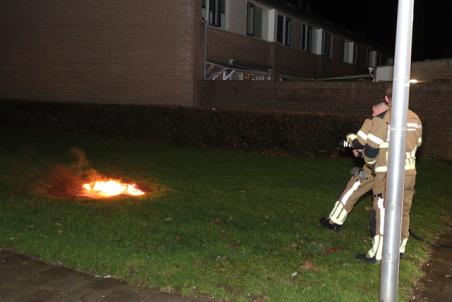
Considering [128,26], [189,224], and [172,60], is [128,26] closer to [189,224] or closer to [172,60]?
[172,60]

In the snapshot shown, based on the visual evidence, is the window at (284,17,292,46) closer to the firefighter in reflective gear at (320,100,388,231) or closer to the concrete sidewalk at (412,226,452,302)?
the firefighter in reflective gear at (320,100,388,231)

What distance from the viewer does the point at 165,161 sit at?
12539mm

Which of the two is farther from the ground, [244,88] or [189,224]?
[244,88]

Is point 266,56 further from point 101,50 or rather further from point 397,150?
point 397,150

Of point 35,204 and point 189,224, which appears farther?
point 35,204

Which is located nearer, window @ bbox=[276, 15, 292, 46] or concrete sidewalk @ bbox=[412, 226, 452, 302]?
concrete sidewalk @ bbox=[412, 226, 452, 302]

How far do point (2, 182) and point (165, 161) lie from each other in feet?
13.4

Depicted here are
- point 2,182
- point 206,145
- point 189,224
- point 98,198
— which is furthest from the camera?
point 206,145

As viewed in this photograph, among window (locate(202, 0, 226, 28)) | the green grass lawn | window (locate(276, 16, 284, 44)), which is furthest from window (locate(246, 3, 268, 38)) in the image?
the green grass lawn

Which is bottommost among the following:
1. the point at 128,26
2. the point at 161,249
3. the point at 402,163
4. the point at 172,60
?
the point at 161,249

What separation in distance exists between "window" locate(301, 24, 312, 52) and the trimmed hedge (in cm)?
1398

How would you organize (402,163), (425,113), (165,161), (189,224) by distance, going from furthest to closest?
(425,113) → (165,161) → (189,224) → (402,163)

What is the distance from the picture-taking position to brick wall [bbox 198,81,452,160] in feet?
45.9

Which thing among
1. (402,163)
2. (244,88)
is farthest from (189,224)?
(244,88)
